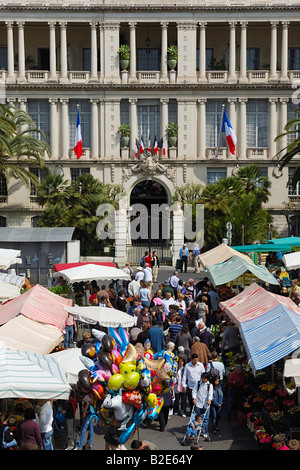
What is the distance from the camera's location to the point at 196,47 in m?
46.1

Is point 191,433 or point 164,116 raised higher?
point 164,116

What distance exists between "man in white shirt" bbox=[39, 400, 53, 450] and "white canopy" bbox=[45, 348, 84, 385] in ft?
3.16

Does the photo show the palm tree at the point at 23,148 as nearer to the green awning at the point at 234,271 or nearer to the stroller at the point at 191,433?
the green awning at the point at 234,271

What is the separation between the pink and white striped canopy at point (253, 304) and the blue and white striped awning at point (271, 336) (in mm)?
363

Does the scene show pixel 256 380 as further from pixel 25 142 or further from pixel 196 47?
pixel 196 47

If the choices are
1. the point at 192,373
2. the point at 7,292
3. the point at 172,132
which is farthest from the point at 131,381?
the point at 172,132

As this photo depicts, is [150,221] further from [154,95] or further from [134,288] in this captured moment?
[134,288]

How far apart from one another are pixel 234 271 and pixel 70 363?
8861 mm

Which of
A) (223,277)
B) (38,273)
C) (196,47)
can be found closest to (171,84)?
(196,47)

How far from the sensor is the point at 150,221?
4344 centimetres

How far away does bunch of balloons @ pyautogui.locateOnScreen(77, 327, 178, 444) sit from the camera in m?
9.78

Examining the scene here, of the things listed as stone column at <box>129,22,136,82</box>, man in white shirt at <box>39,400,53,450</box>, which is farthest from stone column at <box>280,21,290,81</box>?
man in white shirt at <box>39,400,53,450</box>

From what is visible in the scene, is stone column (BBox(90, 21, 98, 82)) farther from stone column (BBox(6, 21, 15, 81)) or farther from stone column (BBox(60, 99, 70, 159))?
stone column (BBox(6, 21, 15, 81))

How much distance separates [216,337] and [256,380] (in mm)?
4294
